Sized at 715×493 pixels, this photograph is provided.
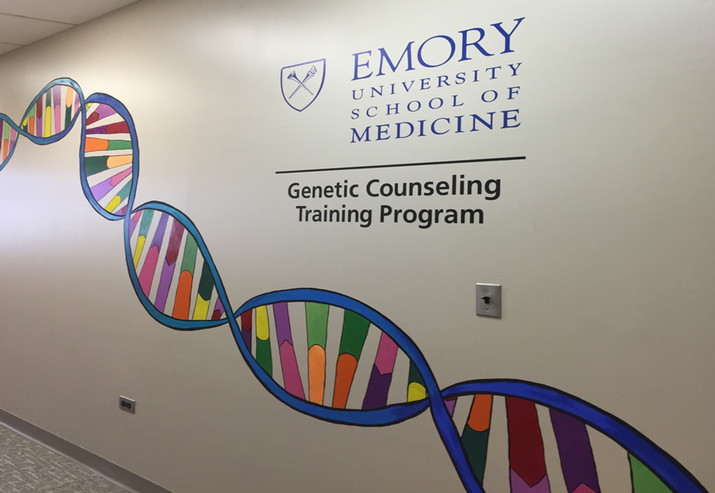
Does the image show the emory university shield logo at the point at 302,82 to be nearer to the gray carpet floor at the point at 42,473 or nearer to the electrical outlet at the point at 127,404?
the electrical outlet at the point at 127,404

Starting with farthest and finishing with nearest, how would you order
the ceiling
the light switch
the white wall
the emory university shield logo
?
the ceiling, the emory university shield logo, the light switch, the white wall

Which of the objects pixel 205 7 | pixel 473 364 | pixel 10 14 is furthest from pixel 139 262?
pixel 473 364

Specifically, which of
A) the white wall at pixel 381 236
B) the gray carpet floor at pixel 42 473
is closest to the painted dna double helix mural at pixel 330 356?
the white wall at pixel 381 236

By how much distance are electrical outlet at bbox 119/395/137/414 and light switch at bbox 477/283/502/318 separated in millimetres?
2127

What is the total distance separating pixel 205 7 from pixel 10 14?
4.67ft

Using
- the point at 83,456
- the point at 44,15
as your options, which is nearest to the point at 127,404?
the point at 83,456

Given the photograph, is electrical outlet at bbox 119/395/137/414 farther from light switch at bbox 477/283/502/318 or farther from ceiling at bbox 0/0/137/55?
ceiling at bbox 0/0/137/55

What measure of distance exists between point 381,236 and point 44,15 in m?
2.68

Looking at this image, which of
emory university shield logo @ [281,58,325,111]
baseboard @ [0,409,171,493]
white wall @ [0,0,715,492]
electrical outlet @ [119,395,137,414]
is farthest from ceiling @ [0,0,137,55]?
baseboard @ [0,409,171,493]

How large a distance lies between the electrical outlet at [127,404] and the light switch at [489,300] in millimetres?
2127

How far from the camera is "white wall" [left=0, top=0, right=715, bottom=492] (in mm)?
1611

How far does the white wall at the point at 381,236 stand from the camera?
1611mm

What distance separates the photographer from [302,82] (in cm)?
243

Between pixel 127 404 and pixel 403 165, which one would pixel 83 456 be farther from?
pixel 403 165
